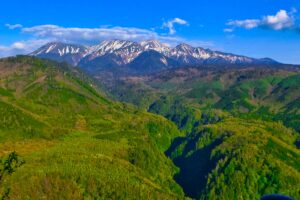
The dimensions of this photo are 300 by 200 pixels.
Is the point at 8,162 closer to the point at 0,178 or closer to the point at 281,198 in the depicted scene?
the point at 0,178

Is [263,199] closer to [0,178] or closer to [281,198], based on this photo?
[281,198]

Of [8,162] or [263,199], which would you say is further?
[8,162]

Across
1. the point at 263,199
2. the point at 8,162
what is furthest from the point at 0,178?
the point at 263,199

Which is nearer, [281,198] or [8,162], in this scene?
[281,198]

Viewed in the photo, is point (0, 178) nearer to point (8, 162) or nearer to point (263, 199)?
point (8, 162)

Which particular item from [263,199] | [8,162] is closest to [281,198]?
[263,199]

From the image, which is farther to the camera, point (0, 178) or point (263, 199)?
point (0, 178)
